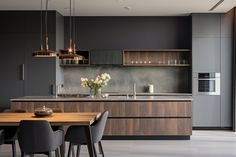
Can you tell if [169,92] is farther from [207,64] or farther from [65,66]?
[65,66]

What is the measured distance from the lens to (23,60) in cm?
923

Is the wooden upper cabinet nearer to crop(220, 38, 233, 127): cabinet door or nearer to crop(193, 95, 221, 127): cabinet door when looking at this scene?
crop(220, 38, 233, 127): cabinet door

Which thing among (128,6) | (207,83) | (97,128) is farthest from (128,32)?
(97,128)

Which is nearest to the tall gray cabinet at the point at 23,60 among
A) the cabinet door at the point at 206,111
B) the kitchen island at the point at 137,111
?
the kitchen island at the point at 137,111

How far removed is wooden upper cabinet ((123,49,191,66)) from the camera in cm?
991

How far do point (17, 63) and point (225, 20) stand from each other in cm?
485

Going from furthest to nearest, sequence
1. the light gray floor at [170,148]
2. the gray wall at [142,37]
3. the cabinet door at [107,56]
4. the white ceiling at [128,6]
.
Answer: the gray wall at [142,37] < the cabinet door at [107,56] < the white ceiling at [128,6] < the light gray floor at [170,148]

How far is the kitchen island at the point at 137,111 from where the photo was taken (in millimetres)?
7582

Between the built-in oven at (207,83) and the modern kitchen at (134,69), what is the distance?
0.02 m

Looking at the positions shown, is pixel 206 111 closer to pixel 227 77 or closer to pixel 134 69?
pixel 227 77

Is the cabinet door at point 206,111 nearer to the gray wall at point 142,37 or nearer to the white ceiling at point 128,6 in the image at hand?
the gray wall at point 142,37

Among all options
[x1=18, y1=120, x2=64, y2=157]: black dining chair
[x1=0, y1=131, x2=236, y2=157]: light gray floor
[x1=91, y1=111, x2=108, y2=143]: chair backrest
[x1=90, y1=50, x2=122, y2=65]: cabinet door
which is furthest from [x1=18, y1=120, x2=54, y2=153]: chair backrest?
[x1=90, y1=50, x2=122, y2=65]: cabinet door

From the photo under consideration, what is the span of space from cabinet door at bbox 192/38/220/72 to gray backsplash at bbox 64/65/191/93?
690 mm

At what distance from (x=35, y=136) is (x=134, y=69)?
570 centimetres
